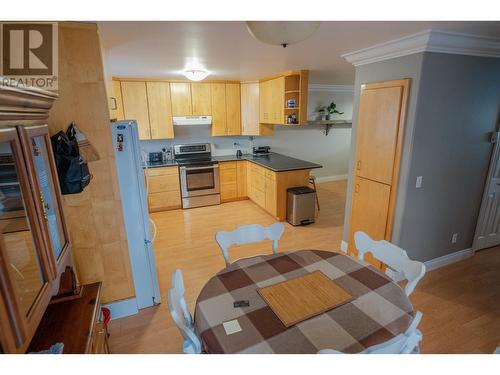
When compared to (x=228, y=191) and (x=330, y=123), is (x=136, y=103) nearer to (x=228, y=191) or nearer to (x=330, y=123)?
(x=228, y=191)

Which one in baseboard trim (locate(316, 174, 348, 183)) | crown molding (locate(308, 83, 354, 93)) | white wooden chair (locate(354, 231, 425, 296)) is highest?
crown molding (locate(308, 83, 354, 93))

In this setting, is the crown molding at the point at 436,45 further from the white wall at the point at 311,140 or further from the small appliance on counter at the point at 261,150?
the white wall at the point at 311,140

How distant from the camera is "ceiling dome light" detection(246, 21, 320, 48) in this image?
99 centimetres

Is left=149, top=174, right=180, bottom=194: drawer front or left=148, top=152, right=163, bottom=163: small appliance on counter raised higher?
left=148, top=152, right=163, bottom=163: small appliance on counter

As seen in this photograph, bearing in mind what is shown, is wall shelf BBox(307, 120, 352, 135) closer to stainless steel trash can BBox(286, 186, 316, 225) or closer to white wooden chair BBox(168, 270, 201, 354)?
stainless steel trash can BBox(286, 186, 316, 225)

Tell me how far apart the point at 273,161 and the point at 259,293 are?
360 centimetres

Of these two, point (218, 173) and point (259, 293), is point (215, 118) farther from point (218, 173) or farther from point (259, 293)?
point (259, 293)

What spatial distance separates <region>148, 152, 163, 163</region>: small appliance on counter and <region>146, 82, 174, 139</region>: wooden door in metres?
0.34

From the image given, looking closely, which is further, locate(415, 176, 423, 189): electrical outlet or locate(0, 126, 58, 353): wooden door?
locate(415, 176, 423, 189): electrical outlet

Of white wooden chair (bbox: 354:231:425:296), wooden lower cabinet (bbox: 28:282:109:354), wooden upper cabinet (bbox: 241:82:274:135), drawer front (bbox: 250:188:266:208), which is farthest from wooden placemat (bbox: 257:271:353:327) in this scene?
wooden upper cabinet (bbox: 241:82:274:135)

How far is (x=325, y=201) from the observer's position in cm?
541

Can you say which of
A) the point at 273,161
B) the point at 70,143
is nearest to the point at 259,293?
the point at 70,143

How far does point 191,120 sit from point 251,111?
117cm

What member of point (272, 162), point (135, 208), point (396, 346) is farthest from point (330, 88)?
point (396, 346)
